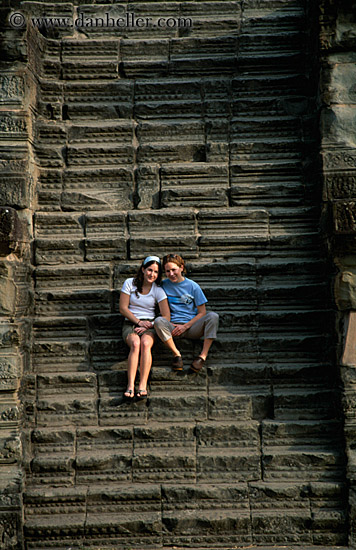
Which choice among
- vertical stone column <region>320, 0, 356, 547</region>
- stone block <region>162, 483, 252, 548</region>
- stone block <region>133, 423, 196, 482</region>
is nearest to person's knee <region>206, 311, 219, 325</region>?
stone block <region>133, 423, 196, 482</region>

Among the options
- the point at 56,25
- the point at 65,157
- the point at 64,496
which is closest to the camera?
the point at 64,496

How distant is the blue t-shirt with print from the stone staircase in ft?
0.87

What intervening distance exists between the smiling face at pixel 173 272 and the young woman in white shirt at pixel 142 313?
10 cm

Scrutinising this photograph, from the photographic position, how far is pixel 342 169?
5898 mm

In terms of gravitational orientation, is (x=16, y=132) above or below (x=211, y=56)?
below

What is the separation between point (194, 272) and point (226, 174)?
3.85ft

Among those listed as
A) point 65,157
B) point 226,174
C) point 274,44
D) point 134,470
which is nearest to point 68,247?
point 65,157

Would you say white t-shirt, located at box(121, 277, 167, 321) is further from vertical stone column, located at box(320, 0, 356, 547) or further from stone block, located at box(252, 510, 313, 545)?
stone block, located at box(252, 510, 313, 545)

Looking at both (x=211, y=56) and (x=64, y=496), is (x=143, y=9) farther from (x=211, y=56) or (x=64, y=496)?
(x=64, y=496)

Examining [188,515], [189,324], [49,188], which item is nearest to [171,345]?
[189,324]

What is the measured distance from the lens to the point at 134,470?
216 inches

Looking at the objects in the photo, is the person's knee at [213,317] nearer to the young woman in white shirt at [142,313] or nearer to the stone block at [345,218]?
the young woman in white shirt at [142,313]

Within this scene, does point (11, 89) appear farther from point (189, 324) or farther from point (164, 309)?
point (189, 324)

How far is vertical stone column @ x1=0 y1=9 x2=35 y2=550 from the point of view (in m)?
5.38
